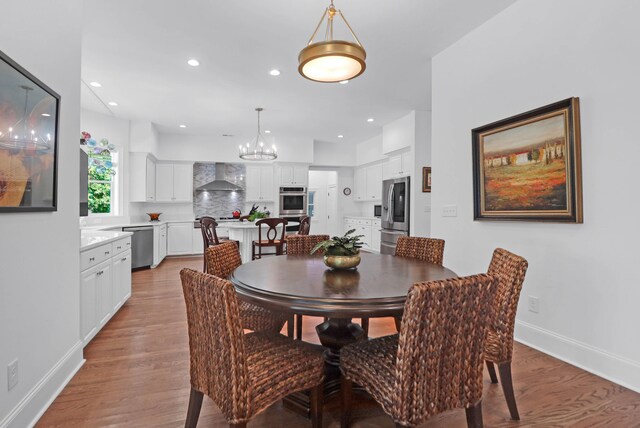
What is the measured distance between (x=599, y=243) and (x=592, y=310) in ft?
1.50

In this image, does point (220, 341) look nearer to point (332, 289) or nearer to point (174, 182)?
point (332, 289)

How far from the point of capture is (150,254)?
5.84 meters

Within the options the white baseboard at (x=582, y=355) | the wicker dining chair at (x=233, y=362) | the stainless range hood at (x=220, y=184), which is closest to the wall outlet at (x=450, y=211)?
the white baseboard at (x=582, y=355)

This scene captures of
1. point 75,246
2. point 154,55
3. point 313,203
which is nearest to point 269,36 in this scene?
point 154,55

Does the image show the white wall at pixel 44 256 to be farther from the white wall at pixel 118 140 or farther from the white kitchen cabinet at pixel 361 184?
the white kitchen cabinet at pixel 361 184

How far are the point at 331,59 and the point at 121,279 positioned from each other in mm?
3022

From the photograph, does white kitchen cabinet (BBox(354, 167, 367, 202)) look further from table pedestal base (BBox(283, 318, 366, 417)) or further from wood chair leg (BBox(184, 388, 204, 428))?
wood chair leg (BBox(184, 388, 204, 428))

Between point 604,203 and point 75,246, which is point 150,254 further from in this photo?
point 604,203

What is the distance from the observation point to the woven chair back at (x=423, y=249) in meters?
2.45

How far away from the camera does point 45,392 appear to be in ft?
5.85

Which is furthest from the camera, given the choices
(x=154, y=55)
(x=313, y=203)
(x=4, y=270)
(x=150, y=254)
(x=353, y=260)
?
(x=313, y=203)

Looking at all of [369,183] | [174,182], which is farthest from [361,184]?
[174,182]

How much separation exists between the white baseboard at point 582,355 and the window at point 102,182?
5.94m

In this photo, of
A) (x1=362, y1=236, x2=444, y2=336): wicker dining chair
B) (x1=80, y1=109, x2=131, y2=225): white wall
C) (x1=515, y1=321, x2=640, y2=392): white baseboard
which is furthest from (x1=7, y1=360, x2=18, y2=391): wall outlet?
(x1=80, y1=109, x2=131, y2=225): white wall
